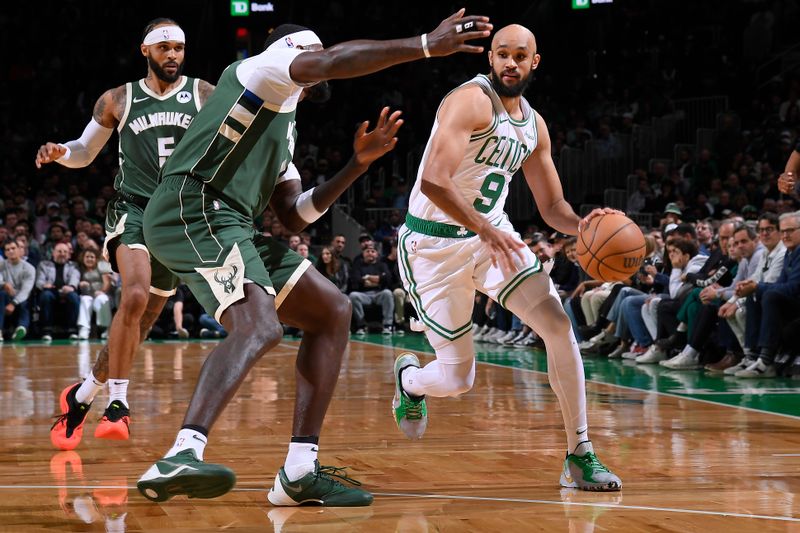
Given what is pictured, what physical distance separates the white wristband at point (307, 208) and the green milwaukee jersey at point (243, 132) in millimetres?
Result: 349

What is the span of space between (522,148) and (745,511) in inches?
73.1

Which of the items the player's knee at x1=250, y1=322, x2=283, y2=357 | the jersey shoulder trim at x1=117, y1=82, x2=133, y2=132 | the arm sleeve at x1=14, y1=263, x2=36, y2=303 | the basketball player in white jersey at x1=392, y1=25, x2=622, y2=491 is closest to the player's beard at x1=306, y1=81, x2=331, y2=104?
the basketball player in white jersey at x1=392, y1=25, x2=622, y2=491

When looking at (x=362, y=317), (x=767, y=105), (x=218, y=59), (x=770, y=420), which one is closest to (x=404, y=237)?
(x=770, y=420)

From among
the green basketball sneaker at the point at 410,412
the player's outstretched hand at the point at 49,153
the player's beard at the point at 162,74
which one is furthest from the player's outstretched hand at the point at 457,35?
the player's beard at the point at 162,74

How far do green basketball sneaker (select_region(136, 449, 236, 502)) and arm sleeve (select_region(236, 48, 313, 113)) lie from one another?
1311 mm

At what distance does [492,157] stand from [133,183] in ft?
7.37

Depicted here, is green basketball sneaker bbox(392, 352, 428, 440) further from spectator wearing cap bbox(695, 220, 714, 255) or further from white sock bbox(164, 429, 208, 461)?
spectator wearing cap bbox(695, 220, 714, 255)

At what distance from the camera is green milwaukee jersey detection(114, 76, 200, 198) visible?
6223mm

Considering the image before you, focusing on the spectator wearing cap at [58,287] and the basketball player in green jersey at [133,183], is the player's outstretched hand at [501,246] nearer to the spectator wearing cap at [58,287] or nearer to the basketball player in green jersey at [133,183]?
the basketball player in green jersey at [133,183]

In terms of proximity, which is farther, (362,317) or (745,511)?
(362,317)

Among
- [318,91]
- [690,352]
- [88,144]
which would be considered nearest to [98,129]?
[88,144]

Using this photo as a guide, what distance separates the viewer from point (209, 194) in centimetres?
418

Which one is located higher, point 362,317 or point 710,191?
point 710,191

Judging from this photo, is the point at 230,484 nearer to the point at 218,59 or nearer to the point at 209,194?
the point at 209,194
